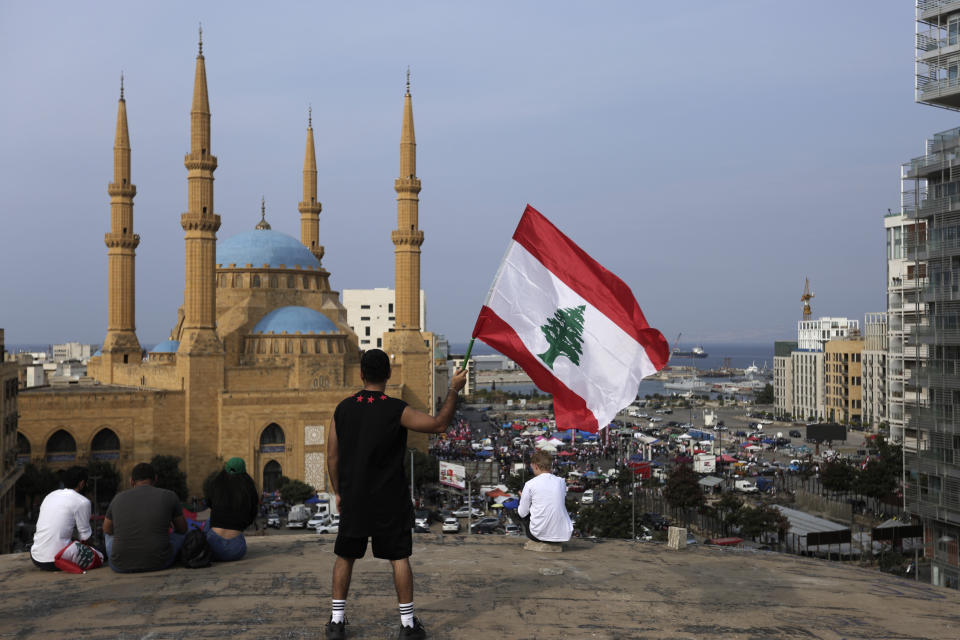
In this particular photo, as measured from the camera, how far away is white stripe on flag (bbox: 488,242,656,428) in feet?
28.4

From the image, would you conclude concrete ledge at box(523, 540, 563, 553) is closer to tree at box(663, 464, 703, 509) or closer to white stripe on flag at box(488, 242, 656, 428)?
white stripe on flag at box(488, 242, 656, 428)

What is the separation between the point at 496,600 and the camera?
7.34 m

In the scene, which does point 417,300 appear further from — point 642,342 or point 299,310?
point 642,342

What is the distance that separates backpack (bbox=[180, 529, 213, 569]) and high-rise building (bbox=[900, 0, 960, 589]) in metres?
20.6

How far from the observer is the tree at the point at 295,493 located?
40.4 meters

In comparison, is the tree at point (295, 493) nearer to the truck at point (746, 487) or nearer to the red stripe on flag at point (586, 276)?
the truck at point (746, 487)

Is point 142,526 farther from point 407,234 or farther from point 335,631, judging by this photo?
point 407,234

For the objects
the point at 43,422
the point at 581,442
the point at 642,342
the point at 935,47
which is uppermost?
the point at 935,47

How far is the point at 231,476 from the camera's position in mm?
8492

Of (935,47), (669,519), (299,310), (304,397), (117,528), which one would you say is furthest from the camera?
(299,310)

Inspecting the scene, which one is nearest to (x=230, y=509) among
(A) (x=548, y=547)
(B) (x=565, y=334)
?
(A) (x=548, y=547)

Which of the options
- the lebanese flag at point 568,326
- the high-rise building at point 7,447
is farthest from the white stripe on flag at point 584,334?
the high-rise building at point 7,447

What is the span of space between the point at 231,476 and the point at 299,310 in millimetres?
40612

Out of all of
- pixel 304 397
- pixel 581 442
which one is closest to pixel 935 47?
pixel 304 397
